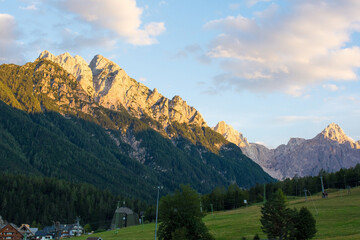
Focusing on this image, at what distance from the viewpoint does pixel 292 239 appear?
258 feet

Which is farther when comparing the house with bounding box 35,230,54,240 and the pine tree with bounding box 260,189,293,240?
the house with bounding box 35,230,54,240

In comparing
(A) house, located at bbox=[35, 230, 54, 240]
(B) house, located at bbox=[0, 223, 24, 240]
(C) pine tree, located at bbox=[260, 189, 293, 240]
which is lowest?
(A) house, located at bbox=[35, 230, 54, 240]

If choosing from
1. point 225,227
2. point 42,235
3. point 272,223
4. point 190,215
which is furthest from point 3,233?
point 272,223

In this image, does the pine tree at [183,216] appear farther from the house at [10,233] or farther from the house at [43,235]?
the house at [43,235]

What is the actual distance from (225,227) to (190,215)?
92.6ft

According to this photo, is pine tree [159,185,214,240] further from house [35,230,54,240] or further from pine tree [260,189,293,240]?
house [35,230,54,240]

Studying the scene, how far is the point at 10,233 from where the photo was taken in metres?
182

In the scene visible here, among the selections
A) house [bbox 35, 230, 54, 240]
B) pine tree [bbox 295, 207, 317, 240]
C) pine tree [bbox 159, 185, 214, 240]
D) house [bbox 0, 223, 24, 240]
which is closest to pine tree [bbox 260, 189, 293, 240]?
pine tree [bbox 295, 207, 317, 240]

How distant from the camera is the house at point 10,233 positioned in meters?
179

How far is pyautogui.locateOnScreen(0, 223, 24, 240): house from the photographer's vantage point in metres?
179

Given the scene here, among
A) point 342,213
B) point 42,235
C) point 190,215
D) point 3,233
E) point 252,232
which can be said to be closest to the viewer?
point 190,215

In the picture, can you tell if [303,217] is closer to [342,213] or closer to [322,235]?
[322,235]

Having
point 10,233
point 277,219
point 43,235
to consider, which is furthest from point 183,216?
point 43,235

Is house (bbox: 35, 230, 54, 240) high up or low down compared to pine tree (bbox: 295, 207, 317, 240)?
down
